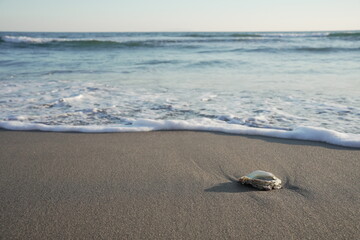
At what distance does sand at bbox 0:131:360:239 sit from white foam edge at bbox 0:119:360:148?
0.42ft

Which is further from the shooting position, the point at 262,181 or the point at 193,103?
the point at 193,103

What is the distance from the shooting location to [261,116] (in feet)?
12.1

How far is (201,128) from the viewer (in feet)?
10.8

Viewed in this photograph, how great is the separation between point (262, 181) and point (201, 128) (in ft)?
4.47

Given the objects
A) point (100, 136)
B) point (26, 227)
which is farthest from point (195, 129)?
point (26, 227)

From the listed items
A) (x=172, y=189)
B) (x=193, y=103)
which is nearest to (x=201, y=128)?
(x=193, y=103)

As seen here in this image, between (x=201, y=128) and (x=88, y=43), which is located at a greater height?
(x=88, y=43)

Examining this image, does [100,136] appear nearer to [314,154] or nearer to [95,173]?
[95,173]

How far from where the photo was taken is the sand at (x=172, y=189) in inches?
62.8

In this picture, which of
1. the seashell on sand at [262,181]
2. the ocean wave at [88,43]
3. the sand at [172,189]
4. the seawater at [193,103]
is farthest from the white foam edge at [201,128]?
the ocean wave at [88,43]

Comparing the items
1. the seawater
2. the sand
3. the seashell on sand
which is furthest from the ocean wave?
the seashell on sand

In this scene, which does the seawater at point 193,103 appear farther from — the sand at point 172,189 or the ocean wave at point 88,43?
the ocean wave at point 88,43

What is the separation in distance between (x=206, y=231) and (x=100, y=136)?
1.84m

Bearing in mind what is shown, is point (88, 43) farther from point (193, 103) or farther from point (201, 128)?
point (201, 128)
